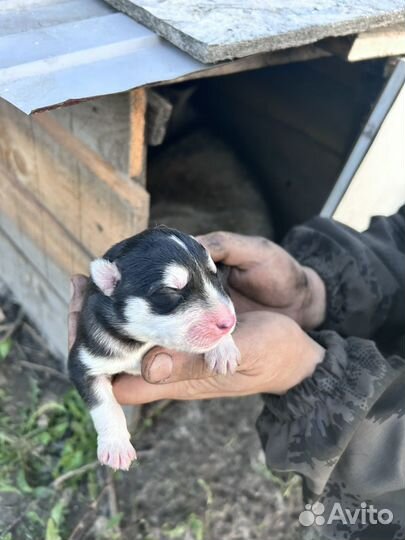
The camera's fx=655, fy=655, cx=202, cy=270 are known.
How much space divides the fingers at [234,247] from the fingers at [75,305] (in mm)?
487

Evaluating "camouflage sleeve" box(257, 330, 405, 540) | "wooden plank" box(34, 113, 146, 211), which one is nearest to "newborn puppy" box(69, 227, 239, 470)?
"camouflage sleeve" box(257, 330, 405, 540)

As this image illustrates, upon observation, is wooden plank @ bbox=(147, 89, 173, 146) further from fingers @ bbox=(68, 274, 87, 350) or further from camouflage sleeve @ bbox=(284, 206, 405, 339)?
camouflage sleeve @ bbox=(284, 206, 405, 339)

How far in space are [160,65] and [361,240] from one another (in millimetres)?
1320

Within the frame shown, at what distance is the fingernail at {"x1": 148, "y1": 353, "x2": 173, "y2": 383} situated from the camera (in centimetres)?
194

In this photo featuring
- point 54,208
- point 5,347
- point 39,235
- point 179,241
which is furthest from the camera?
point 5,347

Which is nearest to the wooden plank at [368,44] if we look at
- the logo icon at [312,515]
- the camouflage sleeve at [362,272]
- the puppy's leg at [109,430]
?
the camouflage sleeve at [362,272]

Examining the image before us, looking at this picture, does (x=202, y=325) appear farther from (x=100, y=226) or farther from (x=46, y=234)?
(x=46, y=234)

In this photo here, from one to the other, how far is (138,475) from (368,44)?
2.46 meters

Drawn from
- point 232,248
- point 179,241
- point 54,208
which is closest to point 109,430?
point 179,241

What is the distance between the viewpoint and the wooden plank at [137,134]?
2459 millimetres

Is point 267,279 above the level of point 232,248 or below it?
below

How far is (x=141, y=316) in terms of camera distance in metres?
1.91

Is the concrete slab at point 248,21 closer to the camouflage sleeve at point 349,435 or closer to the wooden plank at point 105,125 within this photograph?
the wooden plank at point 105,125

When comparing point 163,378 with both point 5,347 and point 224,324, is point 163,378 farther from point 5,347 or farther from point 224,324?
point 5,347
